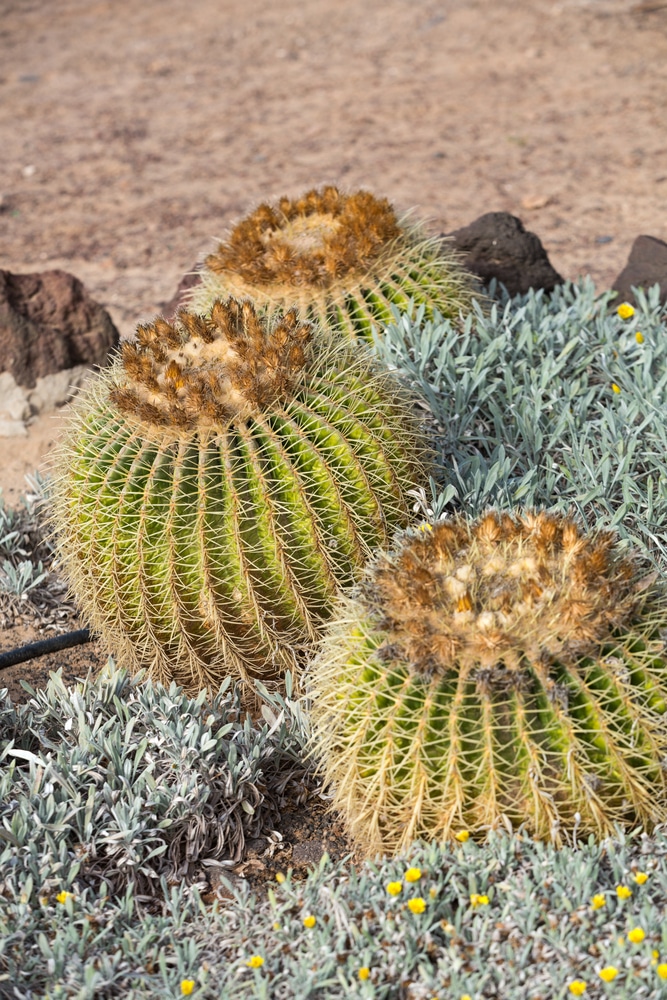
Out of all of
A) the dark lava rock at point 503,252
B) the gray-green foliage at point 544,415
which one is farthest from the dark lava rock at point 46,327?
the gray-green foliage at point 544,415

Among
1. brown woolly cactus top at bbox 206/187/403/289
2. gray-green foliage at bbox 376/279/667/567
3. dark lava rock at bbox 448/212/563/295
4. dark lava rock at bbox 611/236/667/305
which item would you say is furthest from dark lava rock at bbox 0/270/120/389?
dark lava rock at bbox 611/236/667/305

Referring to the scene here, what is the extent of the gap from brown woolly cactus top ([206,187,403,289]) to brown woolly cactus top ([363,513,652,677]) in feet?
4.77

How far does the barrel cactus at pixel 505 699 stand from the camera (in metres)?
2.63

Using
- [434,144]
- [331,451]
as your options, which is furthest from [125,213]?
[331,451]

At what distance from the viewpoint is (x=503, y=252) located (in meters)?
5.54

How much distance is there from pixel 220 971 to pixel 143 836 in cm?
55

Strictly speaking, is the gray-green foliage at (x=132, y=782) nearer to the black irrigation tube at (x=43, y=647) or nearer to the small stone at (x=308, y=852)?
the small stone at (x=308, y=852)

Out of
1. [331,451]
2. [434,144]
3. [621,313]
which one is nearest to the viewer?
[331,451]

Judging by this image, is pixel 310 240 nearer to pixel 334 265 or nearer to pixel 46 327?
pixel 334 265

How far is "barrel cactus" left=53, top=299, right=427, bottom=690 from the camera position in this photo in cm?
328

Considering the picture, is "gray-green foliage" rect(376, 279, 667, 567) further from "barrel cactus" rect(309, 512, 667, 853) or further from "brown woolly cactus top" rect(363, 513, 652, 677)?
"barrel cactus" rect(309, 512, 667, 853)

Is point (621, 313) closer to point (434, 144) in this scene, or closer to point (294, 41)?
point (434, 144)

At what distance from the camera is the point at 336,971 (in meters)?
2.51

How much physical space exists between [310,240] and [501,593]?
1.98 m
